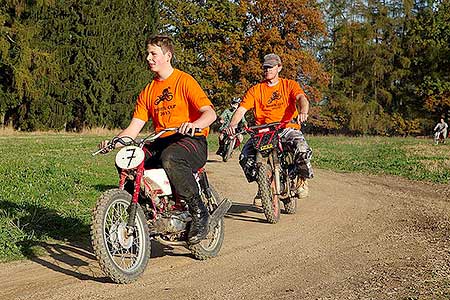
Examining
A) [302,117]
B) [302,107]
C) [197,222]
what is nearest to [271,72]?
[302,107]

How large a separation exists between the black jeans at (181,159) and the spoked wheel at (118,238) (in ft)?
1.62

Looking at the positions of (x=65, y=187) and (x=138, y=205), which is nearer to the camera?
(x=138, y=205)

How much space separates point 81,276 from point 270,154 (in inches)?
157

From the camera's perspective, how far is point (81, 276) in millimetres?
5445

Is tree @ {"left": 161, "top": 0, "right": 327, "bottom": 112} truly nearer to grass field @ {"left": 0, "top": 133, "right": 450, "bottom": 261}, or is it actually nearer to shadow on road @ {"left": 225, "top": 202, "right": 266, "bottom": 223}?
grass field @ {"left": 0, "top": 133, "right": 450, "bottom": 261}

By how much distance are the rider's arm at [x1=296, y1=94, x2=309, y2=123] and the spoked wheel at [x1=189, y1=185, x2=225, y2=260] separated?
92.7 inches

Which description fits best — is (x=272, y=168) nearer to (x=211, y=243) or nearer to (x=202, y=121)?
(x=211, y=243)

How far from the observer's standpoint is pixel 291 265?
5824 millimetres

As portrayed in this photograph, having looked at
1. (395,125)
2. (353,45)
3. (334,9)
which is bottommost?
(395,125)

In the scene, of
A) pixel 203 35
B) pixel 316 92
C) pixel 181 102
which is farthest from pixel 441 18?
pixel 181 102

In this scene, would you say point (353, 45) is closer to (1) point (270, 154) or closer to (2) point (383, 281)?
(1) point (270, 154)

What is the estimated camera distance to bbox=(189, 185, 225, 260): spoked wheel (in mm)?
6156

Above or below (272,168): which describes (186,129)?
above

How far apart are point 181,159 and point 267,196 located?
2.89 metres
